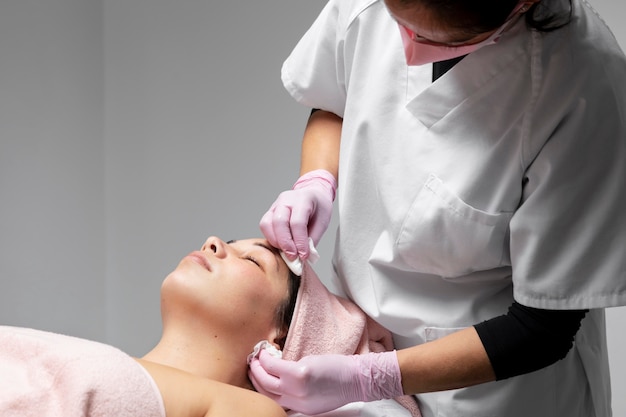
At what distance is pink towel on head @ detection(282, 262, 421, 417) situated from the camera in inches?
65.0

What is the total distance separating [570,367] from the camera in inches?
62.6

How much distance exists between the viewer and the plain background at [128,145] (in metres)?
2.67

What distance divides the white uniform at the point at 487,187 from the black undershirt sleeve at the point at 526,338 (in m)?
0.04

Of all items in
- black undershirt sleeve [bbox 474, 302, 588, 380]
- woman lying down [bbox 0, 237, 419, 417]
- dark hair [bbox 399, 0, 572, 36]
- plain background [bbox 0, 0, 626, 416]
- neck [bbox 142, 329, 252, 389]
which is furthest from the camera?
plain background [bbox 0, 0, 626, 416]

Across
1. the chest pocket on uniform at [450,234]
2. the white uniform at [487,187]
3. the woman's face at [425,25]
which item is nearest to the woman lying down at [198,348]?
the white uniform at [487,187]

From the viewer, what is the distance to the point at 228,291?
1.62 m

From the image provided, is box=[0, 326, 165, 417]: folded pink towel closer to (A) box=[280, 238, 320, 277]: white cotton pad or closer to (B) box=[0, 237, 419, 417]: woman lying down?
(B) box=[0, 237, 419, 417]: woman lying down

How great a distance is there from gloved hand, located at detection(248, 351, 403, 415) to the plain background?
1.25 metres

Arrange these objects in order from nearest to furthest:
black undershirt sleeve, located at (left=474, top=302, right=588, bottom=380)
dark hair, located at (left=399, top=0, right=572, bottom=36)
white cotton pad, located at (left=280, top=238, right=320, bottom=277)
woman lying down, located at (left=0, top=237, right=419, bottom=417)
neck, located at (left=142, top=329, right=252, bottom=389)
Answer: dark hair, located at (left=399, top=0, right=572, bottom=36), woman lying down, located at (left=0, top=237, right=419, bottom=417), black undershirt sleeve, located at (left=474, top=302, right=588, bottom=380), neck, located at (left=142, top=329, right=252, bottom=389), white cotton pad, located at (left=280, top=238, right=320, bottom=277)

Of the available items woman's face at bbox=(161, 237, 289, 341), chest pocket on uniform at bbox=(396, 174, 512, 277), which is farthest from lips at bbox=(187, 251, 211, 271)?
chest pocket on uniform at bbox=(396, 174, 512, 277)

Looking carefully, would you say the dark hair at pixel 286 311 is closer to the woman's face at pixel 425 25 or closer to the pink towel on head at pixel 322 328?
the pink towel on head at pixel 322 328

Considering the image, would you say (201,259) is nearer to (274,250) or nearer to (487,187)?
(274,250)

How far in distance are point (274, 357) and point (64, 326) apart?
1.51 meters

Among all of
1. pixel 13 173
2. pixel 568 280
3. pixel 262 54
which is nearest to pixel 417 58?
pixel 568 280
